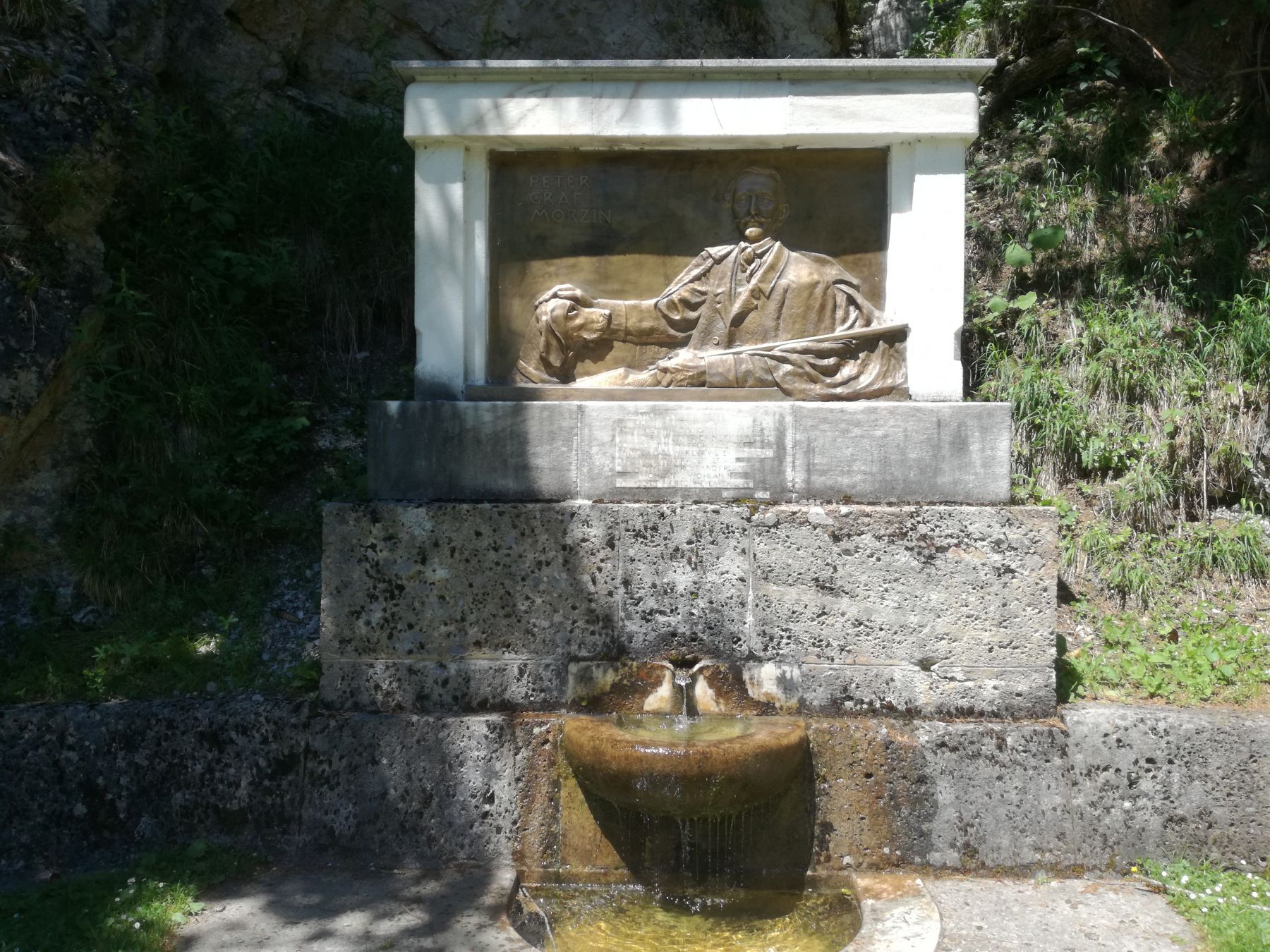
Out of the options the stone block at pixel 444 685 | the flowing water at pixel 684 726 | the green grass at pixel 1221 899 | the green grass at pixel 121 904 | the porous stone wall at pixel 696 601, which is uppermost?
the porous stone wall at pixel 696 601

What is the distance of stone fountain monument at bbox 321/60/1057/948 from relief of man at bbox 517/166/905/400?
1 centimetres

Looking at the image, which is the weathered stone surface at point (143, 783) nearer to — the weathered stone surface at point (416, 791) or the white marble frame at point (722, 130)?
the weathered stone surface at point (416, 791)

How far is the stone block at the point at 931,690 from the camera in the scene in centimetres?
369

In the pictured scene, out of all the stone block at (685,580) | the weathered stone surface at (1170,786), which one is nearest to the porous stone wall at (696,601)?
the stone block at (685,580)

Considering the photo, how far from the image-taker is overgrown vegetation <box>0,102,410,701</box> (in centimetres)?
441

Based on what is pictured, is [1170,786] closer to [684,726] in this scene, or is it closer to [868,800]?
[868,800]

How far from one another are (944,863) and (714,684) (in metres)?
1.02

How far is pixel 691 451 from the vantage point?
12.8ft

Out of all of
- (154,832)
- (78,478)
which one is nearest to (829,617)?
(154,832)

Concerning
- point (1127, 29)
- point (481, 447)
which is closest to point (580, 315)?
point (481, 447)

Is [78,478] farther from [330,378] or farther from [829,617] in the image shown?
[829,617]

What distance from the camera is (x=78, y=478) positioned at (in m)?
4.86

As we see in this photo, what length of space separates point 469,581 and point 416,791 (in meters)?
Answer: 0.78

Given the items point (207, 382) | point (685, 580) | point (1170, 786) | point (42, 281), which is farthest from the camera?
point (207, 382)
